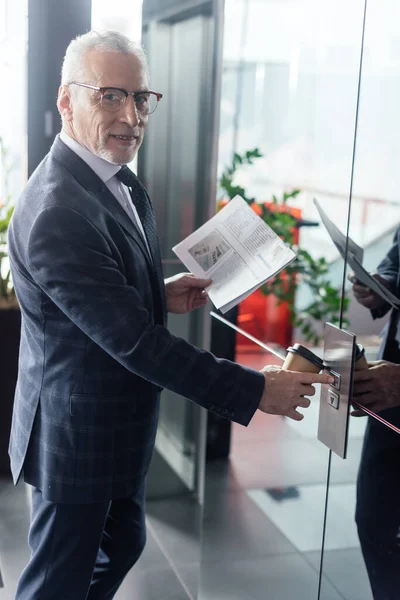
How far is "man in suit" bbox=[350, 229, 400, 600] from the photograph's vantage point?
1.32 m

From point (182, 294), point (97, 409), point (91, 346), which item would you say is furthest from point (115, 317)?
point (182, 294)

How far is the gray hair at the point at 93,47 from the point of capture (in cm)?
164

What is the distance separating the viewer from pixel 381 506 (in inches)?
54.4

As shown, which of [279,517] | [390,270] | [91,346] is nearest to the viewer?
[390,270]

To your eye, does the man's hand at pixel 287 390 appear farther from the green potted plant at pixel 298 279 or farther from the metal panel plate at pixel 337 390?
the green potted plant at pixel 298 279

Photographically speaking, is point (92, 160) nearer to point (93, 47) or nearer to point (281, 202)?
point (93, 47)

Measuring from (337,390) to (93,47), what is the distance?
911 millimetres

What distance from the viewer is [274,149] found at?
6.35 ft

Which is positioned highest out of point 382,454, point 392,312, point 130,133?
point 130,133

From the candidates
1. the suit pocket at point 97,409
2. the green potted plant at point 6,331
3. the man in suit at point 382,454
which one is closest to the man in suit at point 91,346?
the suit pocket at point 97,409

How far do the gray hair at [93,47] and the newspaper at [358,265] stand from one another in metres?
0.60

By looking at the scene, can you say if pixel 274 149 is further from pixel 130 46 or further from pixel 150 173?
pixel 150 173

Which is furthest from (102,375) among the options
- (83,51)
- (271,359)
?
(83,51)

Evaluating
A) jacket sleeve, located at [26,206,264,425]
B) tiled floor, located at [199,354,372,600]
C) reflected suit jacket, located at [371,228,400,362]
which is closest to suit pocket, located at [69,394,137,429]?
jacket sleeve, located at [26,206,264,425]
